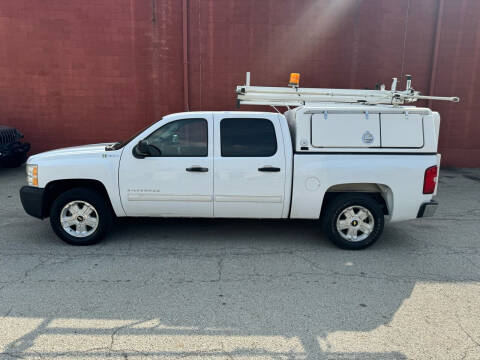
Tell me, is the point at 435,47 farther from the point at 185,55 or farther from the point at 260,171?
the point at 260,171

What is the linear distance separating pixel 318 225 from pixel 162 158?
276 centimetres

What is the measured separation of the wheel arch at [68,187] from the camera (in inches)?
203

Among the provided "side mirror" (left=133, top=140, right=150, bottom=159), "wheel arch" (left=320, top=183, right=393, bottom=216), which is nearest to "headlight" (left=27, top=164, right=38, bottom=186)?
"side mirror" (left=133, top=140, right=150, bottom=159)

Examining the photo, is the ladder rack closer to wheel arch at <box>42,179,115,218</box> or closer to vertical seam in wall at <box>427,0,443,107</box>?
wheel arch at <box>42,179,115,218</box>

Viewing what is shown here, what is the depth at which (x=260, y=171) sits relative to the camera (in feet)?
16.3

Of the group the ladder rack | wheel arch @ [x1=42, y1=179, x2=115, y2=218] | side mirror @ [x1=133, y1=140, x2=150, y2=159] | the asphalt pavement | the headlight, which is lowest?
the asphalt pavement

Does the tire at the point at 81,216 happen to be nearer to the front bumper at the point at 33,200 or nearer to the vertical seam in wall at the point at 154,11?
the front bumper at the point at 33,200

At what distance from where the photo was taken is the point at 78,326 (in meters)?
3.34

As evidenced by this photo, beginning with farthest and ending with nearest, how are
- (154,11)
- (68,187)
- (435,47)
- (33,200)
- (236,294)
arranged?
(435,47) → (154,11) → (68,187) → (33,200) → (236,294)

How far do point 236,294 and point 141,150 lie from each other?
2224 mm

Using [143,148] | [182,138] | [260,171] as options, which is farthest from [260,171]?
[143,148]

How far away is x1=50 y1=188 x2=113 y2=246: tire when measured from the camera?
16.6 ft

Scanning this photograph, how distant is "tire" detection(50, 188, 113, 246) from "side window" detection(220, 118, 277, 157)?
1.78 metres

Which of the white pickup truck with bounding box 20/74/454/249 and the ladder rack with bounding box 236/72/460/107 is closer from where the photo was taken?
the white pickup truck with bounding box 20/74/454/249
